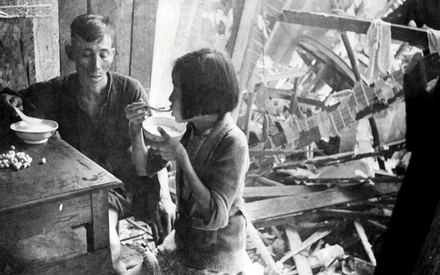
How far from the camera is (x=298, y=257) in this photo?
13.0 feet

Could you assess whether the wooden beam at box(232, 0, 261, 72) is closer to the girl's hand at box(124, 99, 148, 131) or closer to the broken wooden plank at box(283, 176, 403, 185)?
the broken wooden plank at box(283, 176, 403, 185)

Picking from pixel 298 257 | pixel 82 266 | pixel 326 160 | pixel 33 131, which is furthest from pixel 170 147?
pixel 326 160

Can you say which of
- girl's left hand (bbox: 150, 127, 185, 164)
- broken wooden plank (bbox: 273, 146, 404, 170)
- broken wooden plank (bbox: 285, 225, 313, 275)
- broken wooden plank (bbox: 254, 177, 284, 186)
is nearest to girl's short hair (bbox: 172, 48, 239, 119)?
girl's left hand (bbox: 150, 127, 185, 164)

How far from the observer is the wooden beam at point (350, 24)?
398 cm

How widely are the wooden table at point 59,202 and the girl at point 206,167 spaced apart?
433 mm

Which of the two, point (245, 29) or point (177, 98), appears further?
point (245, 29)

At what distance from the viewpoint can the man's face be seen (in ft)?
10.0

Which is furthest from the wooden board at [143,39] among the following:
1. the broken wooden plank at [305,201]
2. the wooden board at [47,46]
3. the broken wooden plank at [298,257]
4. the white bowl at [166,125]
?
the broken wooden plank at [298,257]

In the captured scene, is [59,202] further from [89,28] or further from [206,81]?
[89,28]

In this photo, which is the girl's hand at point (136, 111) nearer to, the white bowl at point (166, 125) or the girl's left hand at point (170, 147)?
the white bowl at point (166, 125)

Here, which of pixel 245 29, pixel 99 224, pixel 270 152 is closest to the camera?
pixel 99 224

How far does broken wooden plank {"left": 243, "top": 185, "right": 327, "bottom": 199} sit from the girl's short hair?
264 centimetres

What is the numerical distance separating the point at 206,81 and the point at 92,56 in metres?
1.33

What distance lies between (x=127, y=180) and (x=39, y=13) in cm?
166
